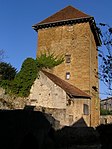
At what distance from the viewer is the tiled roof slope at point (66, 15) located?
38.9 metres

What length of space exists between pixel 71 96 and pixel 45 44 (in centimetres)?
1193

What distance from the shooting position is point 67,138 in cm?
1639

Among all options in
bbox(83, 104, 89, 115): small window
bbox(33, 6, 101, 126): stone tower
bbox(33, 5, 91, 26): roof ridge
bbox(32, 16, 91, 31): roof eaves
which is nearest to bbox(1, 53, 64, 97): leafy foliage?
bbox(33, 6, 101, 126): stone tower

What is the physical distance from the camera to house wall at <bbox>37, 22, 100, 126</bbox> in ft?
121

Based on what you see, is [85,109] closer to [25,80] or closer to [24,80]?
[25,80]

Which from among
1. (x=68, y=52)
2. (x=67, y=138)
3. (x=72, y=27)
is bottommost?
(x=67, y=138)

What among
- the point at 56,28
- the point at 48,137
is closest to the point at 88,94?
the point at 56,28

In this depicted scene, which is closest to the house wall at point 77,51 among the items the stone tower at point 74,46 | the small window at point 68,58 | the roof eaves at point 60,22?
the stone tower at point 74,46

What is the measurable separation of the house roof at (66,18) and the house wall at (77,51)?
0.58m

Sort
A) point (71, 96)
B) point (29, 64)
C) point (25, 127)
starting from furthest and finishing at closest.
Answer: point (29, 64), point (71, 96), point (25, 127)

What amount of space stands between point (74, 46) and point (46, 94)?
29.7 ft

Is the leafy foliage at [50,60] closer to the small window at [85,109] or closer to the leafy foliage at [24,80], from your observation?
the leafy foliage at [24,80]

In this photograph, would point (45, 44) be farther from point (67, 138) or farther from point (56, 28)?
point (67, 138)

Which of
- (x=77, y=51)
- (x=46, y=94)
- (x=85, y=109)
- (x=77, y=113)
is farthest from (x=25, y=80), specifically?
(x=77, y=51)
